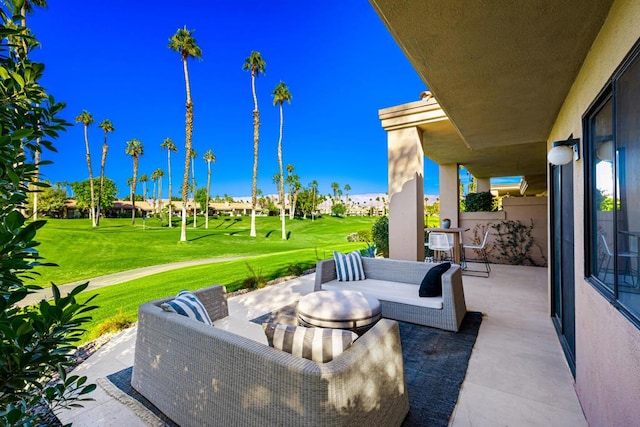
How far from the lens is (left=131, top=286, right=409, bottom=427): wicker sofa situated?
1422mm

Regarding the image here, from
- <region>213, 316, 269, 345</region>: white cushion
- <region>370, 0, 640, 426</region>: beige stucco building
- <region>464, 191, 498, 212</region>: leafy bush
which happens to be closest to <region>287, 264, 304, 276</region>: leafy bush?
<region>213, 316, 269, 345</region>: white cushion

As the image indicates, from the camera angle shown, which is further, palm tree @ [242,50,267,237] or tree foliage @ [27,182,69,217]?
tree foliage @ [27,182,69,217]

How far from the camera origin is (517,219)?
27.3 ft

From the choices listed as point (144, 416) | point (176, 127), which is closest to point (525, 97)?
point (144, 416)

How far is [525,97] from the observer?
2.94 metres

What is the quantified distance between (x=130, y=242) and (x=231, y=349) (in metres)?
22.1

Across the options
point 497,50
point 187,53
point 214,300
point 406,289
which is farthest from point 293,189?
point 497,50

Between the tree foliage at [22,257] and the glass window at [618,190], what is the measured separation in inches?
94.1

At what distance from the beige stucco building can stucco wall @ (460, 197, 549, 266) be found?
5260 millimetres

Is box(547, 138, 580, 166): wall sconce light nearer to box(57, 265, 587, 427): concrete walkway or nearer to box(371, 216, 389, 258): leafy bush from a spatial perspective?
box(57, 265, 587, 427): concrete walkway

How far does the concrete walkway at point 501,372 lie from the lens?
7.02ft

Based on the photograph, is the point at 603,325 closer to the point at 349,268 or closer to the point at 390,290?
the point at 390,290

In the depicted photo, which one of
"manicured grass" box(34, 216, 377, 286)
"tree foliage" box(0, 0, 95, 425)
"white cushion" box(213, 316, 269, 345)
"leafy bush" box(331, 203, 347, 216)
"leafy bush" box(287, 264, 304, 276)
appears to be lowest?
"manicured grass" box(34, 216, 377, 286)

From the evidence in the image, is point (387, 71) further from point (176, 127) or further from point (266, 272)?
point (176, 127)
